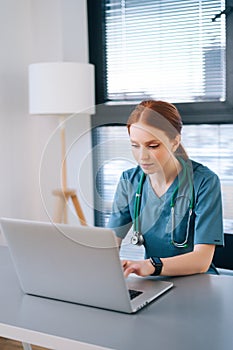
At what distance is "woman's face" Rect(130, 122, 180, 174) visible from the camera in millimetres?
1170

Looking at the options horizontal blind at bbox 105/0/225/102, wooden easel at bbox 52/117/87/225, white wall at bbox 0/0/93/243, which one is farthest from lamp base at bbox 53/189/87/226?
horizontal blind at bbox 105/0/225/102

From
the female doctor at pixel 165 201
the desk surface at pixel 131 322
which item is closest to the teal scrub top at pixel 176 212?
the female doctor at pixel 165 201

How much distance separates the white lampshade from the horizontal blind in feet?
1.46

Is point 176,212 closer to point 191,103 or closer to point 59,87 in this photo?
point 59,87

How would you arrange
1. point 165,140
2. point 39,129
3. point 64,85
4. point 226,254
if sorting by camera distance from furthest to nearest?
1. point 39,129
2. point 64,85
3. point 226,254
4. point 165,140

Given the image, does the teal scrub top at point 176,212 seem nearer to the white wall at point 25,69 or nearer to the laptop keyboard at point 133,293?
the laptop keyboard at point 133,293

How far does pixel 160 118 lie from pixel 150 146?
0.42 ft

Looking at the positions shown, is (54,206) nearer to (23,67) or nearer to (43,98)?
(43,98)

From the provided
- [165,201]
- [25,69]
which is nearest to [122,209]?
[165,201]

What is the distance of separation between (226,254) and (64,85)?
1.26m

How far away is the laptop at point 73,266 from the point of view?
1093 millimetres

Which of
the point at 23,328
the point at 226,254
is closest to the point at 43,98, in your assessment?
the point at 226,254

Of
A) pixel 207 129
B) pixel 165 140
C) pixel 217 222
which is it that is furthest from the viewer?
pixel 207 129

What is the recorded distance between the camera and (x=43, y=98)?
2730mm
